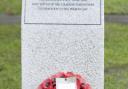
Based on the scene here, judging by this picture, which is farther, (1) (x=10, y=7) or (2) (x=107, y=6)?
(1) (x=10, y=7)

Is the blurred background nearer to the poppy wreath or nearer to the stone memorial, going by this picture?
the stone memorial

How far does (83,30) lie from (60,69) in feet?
1.64

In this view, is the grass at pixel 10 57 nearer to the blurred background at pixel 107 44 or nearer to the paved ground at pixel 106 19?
the blurred background at pixel 107 44

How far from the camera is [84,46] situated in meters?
5.15

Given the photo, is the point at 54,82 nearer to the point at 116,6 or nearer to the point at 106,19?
the point at 106,19

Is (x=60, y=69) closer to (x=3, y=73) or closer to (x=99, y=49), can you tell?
(x=99, y=49)

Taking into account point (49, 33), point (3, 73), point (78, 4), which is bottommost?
point (3, 73)

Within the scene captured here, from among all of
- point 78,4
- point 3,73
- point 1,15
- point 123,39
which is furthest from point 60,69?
point 1,15

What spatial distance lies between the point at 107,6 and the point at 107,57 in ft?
14.9

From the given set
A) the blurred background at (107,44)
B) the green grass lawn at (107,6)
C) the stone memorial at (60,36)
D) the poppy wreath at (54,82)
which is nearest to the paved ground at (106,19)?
the blurred background at (107,44)

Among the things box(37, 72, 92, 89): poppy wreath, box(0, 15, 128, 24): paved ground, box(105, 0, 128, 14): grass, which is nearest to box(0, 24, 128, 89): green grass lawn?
box(0, 15, 128, 24): paved ground

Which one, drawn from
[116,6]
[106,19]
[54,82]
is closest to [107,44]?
[106,19]

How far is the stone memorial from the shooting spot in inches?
202

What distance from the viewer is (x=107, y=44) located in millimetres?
9398
